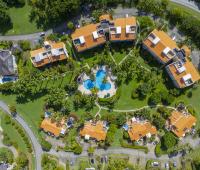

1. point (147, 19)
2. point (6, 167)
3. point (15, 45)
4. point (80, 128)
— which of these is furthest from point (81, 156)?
point (147, 19)

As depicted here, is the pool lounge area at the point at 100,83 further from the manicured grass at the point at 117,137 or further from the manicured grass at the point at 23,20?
the manicured grass at the point at 23,20

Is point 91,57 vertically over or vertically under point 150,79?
over

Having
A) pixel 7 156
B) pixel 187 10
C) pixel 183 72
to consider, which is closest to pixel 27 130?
pixel 7 156

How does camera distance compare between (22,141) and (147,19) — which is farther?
(22,141)

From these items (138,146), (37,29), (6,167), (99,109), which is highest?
(37,29)

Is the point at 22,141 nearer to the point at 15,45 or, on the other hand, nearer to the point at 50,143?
the point at 50,143

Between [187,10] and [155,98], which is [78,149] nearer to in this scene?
[155,98]

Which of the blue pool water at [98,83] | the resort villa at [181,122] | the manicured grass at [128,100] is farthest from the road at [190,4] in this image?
the resort villa at [181,122]
